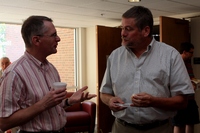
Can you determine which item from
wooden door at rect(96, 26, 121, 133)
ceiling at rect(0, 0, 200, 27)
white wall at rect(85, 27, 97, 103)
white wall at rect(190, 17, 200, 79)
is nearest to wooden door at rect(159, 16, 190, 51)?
white wall at rect(190, 17, 200, 79)

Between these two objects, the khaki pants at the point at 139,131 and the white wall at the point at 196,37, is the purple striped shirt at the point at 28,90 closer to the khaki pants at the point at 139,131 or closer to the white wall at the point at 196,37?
the khaki pants at the point at 139,131

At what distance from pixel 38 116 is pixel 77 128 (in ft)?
11.9

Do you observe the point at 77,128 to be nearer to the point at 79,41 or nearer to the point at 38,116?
the point at 79,41

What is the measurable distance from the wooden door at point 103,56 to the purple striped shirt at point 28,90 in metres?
3.15

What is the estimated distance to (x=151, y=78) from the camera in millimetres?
1635

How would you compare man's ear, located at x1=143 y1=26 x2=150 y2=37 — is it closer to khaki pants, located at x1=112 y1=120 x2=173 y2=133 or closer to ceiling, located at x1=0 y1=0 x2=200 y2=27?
khaki pants, located at x1=112 y1=120 x2=173 y2=133

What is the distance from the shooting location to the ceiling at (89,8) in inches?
147

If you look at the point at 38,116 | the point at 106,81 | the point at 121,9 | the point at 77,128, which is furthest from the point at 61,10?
the point at 38,116

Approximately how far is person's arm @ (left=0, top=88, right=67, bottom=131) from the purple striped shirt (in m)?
→ 0.03

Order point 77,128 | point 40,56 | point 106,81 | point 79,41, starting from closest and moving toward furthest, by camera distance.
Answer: point 40,56 < point 106,81 < point 77,128 < point 79,41

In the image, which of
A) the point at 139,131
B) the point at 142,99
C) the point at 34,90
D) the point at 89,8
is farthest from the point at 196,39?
the point at 34,90

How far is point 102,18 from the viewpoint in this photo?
5156 millimetres

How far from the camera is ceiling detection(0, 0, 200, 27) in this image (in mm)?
3723

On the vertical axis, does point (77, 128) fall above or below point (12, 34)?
below
